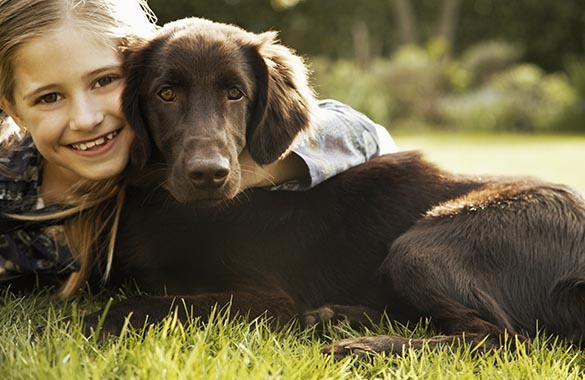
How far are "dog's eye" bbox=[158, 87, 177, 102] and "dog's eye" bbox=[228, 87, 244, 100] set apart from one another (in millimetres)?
195

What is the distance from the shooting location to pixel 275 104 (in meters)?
2.63

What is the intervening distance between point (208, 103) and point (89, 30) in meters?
0.58

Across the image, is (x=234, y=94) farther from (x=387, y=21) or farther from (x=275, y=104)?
(x=387, y=21)

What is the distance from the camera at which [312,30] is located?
22.3 metres

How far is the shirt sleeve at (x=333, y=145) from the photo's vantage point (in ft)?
8.95

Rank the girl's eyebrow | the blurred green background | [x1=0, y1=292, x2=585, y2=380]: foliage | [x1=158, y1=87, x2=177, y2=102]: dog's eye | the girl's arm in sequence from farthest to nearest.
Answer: the blurred green background, the girl's arm, the girl's eyebrow, [x1=158, y1=87, x2=177, y2=102]: dog's eye, [x1=0, y1=292, x2=585, y2=380]: foliage

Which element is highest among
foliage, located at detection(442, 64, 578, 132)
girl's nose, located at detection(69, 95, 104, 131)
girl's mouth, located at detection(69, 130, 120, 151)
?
→ girl's nose, located at detection(69, 95, 104, 131)

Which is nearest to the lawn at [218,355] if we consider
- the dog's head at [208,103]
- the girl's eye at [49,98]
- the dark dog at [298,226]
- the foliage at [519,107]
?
the dark dog at [298,226]

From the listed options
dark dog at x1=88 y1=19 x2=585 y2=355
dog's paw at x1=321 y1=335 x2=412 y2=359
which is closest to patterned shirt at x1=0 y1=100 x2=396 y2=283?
dark dog at x1=88 y1=19 x2=585 y2=355

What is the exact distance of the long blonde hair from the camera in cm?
262

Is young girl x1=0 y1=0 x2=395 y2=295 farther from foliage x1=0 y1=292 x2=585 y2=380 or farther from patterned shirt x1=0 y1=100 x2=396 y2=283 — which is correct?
foliage x1=0 y1=292 x2=585 y2=380

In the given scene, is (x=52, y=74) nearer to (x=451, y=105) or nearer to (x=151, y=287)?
(x=151, y=287)

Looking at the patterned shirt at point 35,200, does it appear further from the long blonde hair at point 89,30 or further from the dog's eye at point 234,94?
the dog's eye at point 234,94

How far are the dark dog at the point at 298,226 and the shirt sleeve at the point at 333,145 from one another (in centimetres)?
6
